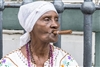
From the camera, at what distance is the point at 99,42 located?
2.54 meters

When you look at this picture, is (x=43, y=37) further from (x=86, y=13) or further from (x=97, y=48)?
(x=97, y=48)

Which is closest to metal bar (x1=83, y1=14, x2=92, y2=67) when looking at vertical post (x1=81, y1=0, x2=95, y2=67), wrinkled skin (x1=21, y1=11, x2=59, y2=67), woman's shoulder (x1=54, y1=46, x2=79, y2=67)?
vertical post (x1=81, y1=0, x2=95, y2=67)

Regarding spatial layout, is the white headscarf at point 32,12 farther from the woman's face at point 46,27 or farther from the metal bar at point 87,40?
the metal bar at point 87,40

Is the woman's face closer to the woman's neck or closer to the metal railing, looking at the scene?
the woman's neck

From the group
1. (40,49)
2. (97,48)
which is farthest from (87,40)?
(97,48)

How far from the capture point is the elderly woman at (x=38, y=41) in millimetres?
1758

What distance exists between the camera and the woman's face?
173 centimetres

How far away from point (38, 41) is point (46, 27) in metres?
0.14

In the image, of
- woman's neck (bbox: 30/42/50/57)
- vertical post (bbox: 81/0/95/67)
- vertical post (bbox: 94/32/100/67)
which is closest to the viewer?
woman's neck (bbox: 30/42/50/57)

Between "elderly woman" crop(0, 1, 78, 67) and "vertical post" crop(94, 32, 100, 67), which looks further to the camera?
"vertical post" crop(94, 32, 100, 67)

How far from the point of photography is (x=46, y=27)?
1741mm

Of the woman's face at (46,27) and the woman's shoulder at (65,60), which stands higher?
the woman's face at (46,27)

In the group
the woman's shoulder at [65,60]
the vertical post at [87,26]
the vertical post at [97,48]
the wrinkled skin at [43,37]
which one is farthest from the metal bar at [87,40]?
the vertical post at [97,48]

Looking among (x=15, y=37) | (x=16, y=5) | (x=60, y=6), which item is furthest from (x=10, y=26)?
Answer: (x=60, y=6)
